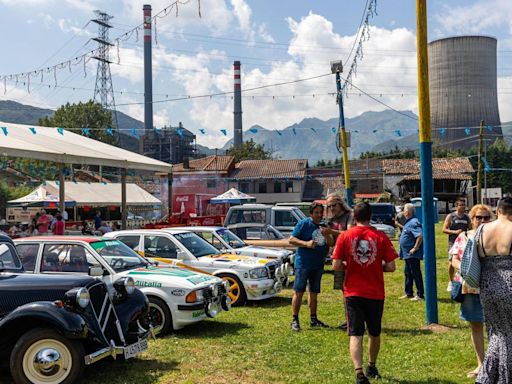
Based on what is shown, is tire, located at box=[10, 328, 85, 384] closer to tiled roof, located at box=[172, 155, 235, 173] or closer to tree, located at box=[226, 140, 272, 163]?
tiled roof, located at box=[172, 155, 235, 173]

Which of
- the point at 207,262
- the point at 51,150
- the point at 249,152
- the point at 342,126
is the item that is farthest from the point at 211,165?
the point at 207,262

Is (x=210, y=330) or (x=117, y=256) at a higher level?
(x=117, y=256)

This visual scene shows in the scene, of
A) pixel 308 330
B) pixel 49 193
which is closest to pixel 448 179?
pixel 49 193

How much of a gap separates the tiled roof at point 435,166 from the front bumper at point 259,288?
59665mm

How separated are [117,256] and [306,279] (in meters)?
2.88

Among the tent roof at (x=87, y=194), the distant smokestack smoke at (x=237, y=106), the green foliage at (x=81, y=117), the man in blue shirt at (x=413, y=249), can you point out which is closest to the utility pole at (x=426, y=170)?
the man in blue shirt at (x=413, y=249)

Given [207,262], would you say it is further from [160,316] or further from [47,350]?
[47,350]

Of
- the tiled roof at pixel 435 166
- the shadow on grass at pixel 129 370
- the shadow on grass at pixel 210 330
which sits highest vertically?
the tiled roof at pixel 435 166

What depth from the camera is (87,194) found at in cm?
3719

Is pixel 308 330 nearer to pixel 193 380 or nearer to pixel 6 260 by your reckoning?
pixel 193 380

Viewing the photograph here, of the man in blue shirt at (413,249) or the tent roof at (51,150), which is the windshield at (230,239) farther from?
the tent roof at (51,150)

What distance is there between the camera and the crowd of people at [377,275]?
4.72m

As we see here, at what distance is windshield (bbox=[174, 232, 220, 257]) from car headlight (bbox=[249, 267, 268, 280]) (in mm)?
942

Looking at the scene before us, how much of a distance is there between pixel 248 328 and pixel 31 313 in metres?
3.91
